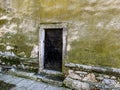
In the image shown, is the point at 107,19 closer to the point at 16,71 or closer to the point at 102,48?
the point at 102,48

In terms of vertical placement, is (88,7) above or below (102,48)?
above

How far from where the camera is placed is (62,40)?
5.56 metres

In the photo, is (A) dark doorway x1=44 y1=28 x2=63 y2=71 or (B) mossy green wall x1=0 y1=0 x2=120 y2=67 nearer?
(B) mossy green wall x1=0 y1=0 x2=120 y2=67

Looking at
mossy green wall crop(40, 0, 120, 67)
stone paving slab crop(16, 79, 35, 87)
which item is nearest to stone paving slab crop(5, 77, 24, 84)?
stone paving slab crop(16, 79, 35, 87)

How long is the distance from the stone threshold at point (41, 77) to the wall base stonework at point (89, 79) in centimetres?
31

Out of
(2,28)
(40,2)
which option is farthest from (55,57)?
(2,28)

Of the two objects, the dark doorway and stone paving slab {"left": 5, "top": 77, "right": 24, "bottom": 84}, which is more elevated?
the dark doorway

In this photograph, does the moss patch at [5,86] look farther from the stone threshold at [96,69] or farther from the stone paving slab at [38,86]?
the stone threshold at [96,69]

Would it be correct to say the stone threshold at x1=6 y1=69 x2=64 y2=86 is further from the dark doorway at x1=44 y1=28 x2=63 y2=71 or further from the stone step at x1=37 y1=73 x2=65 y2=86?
the dark doorway at x1=44 y1=28 x2=63 y2=71

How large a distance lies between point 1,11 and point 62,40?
2.74m

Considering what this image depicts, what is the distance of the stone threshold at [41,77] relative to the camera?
535 cm

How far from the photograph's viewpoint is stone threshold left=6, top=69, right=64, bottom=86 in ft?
17.6

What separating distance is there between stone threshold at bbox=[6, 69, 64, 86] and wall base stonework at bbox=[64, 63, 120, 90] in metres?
0.31

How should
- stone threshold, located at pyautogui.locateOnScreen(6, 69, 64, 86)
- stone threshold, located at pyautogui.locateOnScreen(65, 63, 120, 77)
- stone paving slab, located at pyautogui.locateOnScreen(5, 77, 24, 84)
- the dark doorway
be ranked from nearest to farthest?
stone threshold, located at pyautogui.locateOnScreen(65, 63, 120, 77) → stone threshold, located at pyautogui.locateOnScreen(6, 69, 64, 86) → stone paving slab, located at pyautogui.locateOnScreen(5, 77, 24, 84) → the dark doorway
